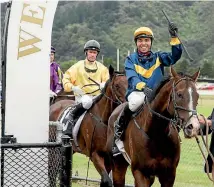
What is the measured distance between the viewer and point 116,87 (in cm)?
754

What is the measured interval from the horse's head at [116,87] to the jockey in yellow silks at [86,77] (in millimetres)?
686

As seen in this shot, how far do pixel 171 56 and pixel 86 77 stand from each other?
9.37 ft

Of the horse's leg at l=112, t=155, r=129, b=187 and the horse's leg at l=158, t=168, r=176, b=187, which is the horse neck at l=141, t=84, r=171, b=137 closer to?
the horse's leg at l=158, t=168, r=176, b=187

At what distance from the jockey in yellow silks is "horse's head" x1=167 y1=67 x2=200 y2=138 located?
3172 mm

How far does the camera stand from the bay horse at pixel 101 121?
7.49 metres

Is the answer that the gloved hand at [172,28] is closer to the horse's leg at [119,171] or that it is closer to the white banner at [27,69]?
the horse's leg at [119,171]

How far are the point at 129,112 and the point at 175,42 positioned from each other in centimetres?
110


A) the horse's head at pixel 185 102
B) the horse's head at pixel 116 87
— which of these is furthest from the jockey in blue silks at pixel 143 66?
the horse's head at pixel 116 87

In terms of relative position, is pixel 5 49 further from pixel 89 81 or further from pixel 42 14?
pixel 89 81

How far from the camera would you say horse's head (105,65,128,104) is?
24.4 feet

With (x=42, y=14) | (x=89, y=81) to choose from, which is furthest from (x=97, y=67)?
(x=42, y=14)

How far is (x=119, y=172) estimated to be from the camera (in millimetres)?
7000

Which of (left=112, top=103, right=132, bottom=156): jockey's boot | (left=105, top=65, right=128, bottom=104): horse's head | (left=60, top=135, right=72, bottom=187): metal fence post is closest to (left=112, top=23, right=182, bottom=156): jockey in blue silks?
(left=112, top=103, right=132, bottom=156): jockey's boot

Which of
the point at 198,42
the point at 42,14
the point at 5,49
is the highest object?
the point at 198,42
